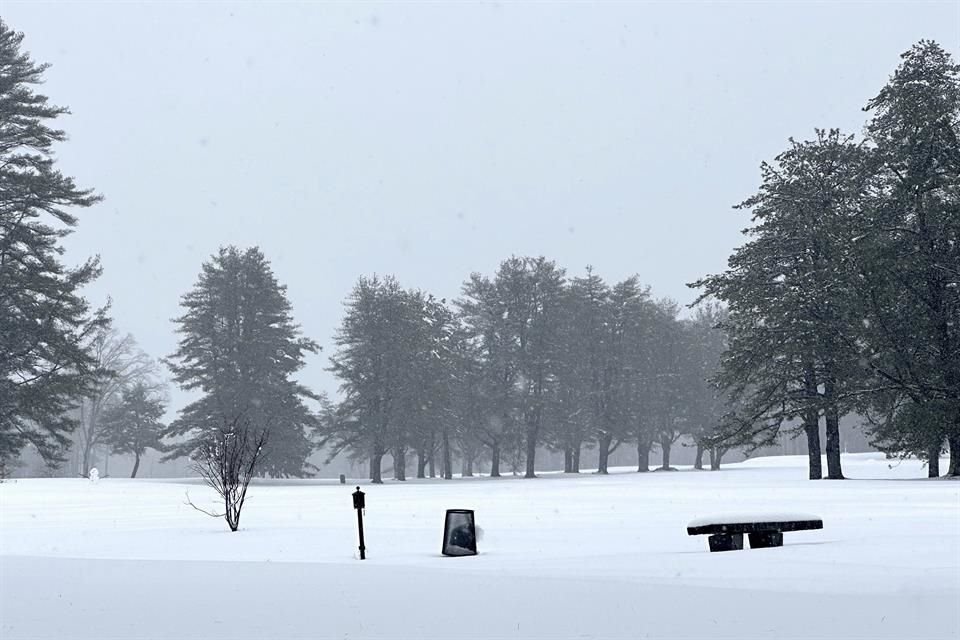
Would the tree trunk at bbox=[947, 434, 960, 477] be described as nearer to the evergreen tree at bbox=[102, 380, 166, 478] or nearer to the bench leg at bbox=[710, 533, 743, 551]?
the bench leg at bbox=[710, 533, 743, 551]

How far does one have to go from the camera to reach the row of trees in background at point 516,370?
206ft

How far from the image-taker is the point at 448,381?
214 feet

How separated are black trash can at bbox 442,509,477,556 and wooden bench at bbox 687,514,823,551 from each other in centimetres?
319

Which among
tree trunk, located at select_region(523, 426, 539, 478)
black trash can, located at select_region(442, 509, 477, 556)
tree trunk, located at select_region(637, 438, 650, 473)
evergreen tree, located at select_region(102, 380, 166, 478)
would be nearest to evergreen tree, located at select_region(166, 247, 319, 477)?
evergreen tree, located at select_region(102, 380, 166, 478)

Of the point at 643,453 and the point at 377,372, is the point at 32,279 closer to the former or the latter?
the point at 377,372

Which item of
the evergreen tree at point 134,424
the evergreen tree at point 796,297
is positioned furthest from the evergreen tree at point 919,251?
the evergreen tree at point 134,424

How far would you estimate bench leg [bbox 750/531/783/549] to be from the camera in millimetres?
13414

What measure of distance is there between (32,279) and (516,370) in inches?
1339

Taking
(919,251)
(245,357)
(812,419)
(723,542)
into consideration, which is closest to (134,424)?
(245,357)

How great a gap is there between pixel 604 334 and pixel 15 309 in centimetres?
4233

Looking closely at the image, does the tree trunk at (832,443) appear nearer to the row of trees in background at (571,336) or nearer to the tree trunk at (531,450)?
the row of trees in background at (571,336)

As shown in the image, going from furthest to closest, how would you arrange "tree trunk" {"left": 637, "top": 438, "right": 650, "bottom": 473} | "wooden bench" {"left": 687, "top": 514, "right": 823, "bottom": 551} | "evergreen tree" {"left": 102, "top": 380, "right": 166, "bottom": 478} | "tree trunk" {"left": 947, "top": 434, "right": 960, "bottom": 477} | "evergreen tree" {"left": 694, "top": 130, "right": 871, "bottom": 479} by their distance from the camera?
"tree trunk" {"left": 637, "top": 438, "right": 650, "bottom": 473} < "evergreen tree" {"left": 102, "top": 380, "right": 166, "bottom": 478} < "evergreen tree" {"left": 694, "top": 130, "right": 871, "bottom": 479} < "tree trunk" {"left": 947, "top": 434, "right": 960, "bottom": 477} < "wooden bench" {"left": 687, "top": 514, "right": 823, "bottom": 551}

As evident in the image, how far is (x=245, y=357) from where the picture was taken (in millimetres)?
61531

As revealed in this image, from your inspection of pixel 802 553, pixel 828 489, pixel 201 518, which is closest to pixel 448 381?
pixel 828 489
